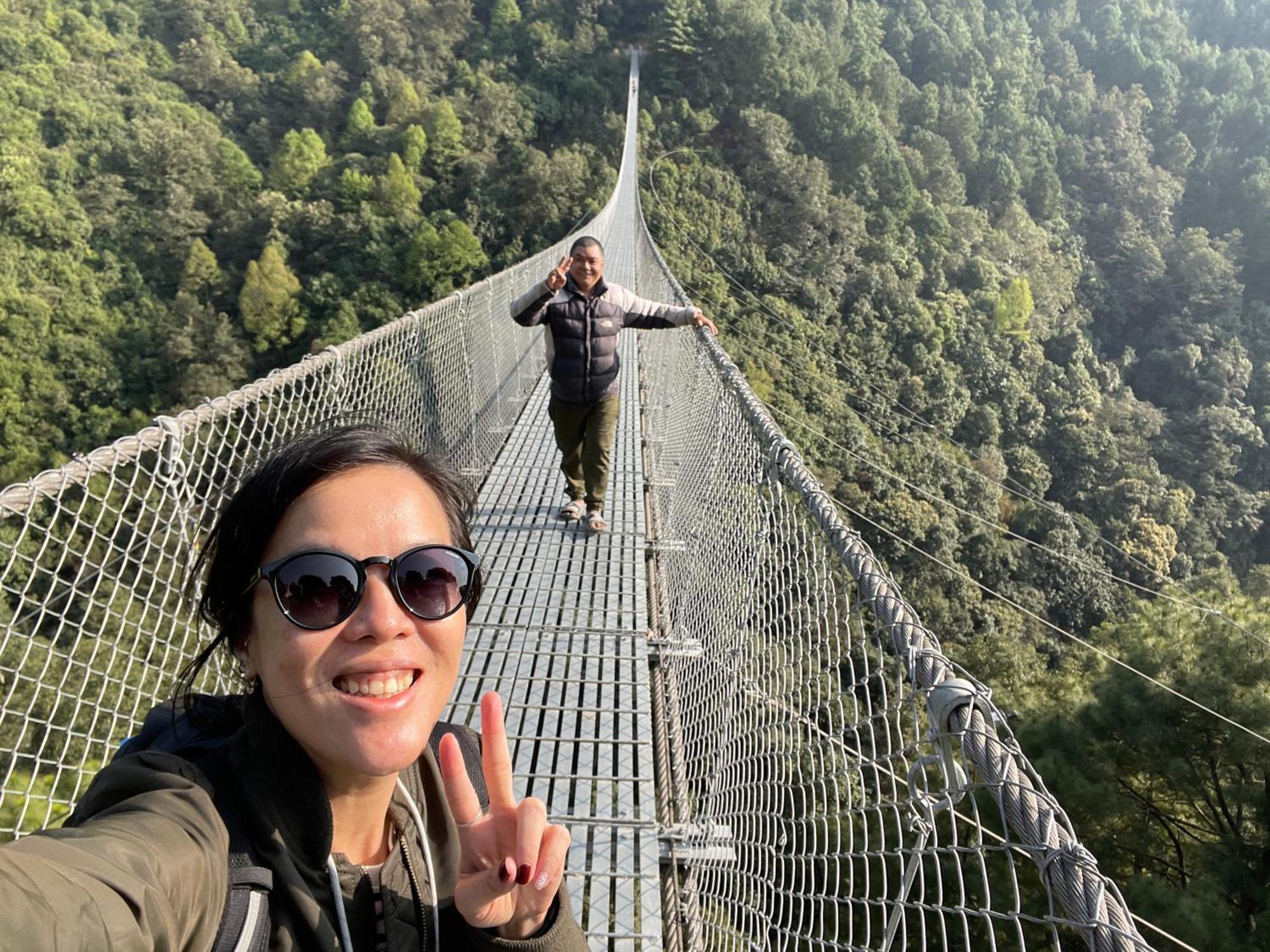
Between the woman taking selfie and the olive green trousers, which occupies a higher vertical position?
the olive green trousers

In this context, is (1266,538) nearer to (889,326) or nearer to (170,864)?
(889,326)

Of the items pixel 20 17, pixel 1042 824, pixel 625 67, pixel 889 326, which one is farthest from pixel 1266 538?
pixel 20 17

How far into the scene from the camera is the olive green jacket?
0.42m

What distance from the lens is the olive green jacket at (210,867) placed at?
420 millimetres

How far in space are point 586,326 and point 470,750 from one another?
192 cm

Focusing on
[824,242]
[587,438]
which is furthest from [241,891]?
[824,242]

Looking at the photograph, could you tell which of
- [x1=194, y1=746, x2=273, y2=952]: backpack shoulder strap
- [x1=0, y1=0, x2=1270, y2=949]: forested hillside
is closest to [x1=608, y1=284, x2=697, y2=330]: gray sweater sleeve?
[x1=194, y1=746, x2=273, y2=952]: backpack shoulder strap

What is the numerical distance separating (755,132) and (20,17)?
2922 cm

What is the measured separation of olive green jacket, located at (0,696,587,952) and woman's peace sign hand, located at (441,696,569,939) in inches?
1.1

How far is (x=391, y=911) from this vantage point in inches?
25.9

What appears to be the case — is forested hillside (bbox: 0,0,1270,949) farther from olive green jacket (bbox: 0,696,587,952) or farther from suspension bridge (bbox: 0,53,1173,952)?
olive green jacket (bbox: 0,696,587,952)

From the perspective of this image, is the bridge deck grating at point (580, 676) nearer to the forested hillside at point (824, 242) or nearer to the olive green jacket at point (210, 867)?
the olive green jacket at point (210, 867)

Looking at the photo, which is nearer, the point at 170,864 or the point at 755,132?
the point at 170,864

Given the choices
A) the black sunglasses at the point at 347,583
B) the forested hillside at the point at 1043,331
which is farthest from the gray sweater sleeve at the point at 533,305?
the forested hillside at the point at 1043,331
